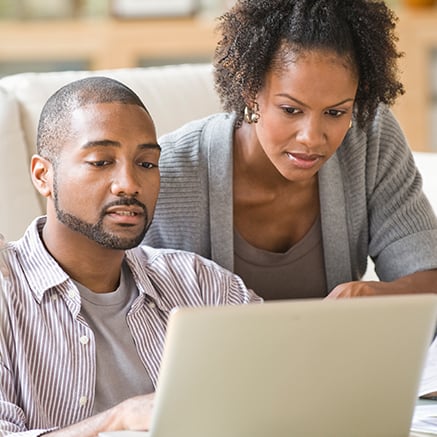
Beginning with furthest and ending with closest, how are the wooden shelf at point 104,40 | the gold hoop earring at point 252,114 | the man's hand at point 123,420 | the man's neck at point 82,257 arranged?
the wooden shelf at point 104,40 < the gold hoop earring at point 252,114 < the man's neck at point 82,257 < the man's hand at point 123,420

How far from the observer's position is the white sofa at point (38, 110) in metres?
2.21

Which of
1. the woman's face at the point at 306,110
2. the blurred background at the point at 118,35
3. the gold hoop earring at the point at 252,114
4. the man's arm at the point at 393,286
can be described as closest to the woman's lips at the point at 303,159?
the woman's face at the point at 306,110

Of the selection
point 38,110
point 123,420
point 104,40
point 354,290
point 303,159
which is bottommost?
point 123,420

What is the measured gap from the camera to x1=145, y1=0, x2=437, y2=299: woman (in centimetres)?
189

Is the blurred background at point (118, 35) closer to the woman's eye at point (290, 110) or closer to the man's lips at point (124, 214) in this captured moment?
the woman's eye at point (290, 110)

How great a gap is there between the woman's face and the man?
0.27 m

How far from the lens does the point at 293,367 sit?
4.00 ft

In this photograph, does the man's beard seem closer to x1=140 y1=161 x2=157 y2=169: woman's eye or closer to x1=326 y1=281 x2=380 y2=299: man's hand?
x1=140 y1=161 x2=157 y2=169: woman's eye

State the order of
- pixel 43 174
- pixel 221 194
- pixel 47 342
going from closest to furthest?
1. pixel 47 342
2. pixel 43 174
3. pixel 221 194

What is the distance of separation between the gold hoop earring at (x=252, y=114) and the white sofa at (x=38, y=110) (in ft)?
1.44

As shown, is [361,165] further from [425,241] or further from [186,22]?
[186,22]

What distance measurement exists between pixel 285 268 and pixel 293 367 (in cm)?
97

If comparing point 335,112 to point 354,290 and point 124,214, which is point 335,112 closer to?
point 354,290

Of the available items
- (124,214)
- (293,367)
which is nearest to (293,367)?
(293,367)
